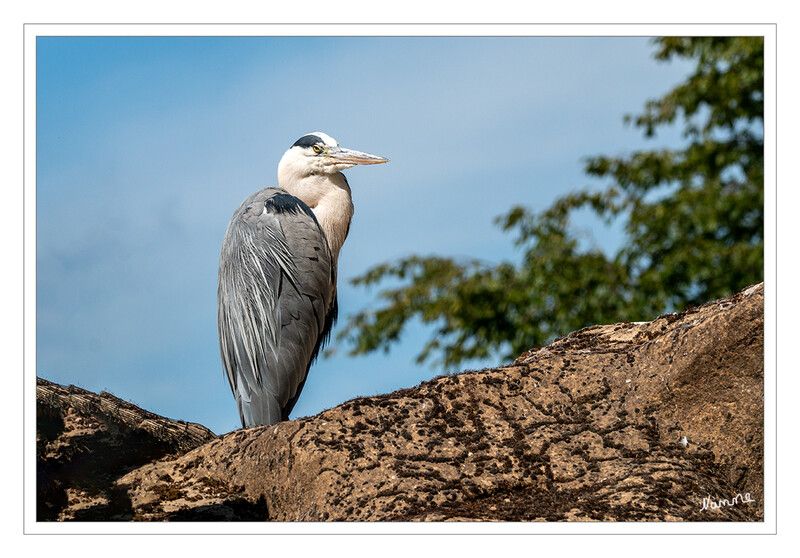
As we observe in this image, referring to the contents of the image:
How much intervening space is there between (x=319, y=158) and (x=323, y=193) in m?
0.28

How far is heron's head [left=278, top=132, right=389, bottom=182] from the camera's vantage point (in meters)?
6.82

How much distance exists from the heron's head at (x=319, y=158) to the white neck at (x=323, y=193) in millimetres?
18

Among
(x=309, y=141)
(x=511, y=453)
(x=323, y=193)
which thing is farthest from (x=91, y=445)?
(x=309, y=141)

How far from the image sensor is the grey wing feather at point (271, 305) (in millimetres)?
6145

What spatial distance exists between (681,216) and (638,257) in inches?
34.5

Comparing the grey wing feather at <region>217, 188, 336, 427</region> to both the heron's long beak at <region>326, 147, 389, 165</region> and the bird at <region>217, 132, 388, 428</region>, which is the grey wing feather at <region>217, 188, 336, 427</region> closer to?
the bird at <region>217, 132, 388, 428</region>

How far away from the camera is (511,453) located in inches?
171

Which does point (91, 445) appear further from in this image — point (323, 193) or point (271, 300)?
point (323, 193)

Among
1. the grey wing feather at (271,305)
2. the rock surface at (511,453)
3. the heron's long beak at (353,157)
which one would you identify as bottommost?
the rock surface at (511,453)

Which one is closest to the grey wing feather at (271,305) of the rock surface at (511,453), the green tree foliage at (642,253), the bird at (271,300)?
the bird at (271,300)

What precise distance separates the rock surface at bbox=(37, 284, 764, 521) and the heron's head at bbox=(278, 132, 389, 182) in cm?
251

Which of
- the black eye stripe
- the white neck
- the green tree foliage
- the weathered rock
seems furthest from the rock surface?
the green tree foliage

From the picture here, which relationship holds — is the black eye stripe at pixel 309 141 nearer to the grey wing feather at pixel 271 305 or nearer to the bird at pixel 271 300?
the bird at pixel 271 300
